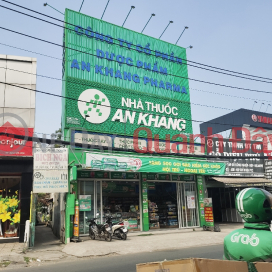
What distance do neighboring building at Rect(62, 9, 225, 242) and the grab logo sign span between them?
36.6 feet

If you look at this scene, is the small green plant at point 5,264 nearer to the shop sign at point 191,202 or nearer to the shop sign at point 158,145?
the shop sign at point 158,145

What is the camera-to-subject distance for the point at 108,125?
684 inches

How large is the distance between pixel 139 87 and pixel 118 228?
29.6 feet

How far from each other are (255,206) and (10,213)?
46.0 feet

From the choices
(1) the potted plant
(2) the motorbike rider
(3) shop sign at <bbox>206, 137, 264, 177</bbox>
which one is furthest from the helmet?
(3) shop sign at <bbox>206, 137, 264, 177</bbox>

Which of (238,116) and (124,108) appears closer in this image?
(124,108)

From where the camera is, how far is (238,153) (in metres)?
21.2

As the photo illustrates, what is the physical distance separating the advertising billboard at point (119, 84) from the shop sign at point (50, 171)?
2405 mm

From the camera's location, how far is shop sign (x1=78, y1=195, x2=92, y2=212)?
1504 centimetres

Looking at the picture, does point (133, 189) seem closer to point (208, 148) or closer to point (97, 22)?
point (208, 148)

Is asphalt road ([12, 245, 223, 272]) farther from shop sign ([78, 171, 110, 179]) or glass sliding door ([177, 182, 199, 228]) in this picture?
glass sliding door ([177, 182, 199, 228])

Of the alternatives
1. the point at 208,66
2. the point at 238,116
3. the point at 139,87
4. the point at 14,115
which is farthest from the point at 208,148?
the point at 238,116

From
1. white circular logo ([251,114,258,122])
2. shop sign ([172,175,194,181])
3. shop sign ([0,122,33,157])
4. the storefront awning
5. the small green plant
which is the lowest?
the small green plant

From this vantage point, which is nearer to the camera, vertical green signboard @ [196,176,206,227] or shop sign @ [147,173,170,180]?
shop sign @ [147,173,170,180]
